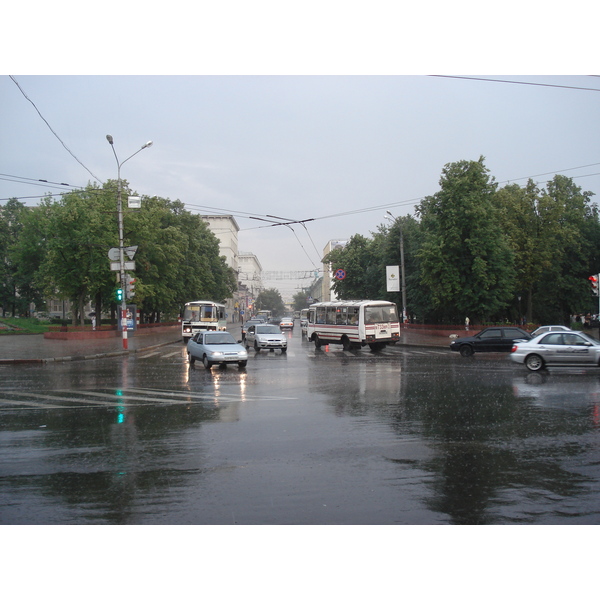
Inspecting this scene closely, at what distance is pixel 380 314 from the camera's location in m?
32.0

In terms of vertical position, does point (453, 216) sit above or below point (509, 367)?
A: above

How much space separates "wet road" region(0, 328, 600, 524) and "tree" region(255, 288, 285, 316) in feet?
500

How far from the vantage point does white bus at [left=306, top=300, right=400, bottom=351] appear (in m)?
31.7

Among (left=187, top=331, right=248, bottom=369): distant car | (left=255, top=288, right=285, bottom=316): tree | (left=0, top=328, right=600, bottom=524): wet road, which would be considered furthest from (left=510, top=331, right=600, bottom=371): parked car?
(left=255, top=288, right=285, bottom=316): tree

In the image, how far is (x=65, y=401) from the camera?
521 inches

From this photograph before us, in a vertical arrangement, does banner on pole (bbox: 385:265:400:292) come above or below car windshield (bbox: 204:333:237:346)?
above

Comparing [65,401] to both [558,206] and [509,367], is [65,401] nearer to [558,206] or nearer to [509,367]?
[509,367]

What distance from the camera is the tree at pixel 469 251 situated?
4041 centimetres

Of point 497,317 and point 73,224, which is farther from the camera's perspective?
point 497,317

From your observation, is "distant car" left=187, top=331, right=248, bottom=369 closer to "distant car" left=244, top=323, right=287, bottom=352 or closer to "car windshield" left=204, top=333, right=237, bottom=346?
"car windshield" left=204, top=333, right=237, bottom=346

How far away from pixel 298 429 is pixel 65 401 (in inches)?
265

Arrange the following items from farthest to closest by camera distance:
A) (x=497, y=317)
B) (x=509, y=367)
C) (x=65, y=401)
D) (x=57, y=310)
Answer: (x=57, y=310)
(x=497, y=317)
(x=509, y=367)
(x=65, y=401)

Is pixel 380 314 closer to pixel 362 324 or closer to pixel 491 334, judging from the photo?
pixel 362 324

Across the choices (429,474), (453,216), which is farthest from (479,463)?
(453,216)
